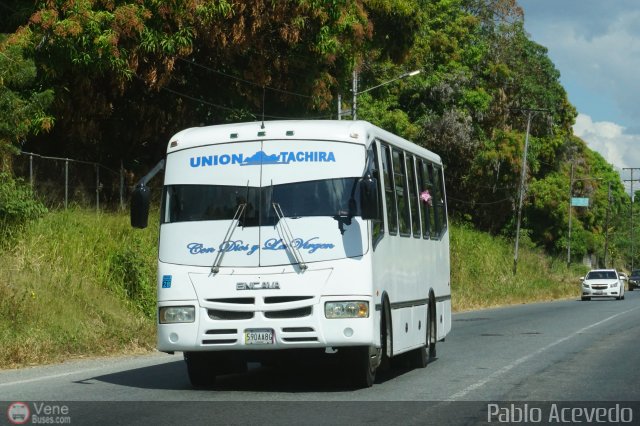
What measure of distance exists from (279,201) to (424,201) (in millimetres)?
4361

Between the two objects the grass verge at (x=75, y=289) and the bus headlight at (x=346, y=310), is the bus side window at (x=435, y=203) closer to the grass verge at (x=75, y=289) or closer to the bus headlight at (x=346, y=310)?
the grass verge at (x=75, y=289)

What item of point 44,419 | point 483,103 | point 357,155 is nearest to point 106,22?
point 357,155

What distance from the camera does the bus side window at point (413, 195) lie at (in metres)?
16.3

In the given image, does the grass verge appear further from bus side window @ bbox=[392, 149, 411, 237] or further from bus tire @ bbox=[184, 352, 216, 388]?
bus side window @ bbox=[392, 149, 411, 237]

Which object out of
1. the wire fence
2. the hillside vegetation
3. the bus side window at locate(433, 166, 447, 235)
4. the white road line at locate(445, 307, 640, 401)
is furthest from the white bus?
the wire fence

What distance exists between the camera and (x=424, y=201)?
687 inches

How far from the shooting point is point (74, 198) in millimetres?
27453

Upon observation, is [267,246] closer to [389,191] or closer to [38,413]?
[389,191]

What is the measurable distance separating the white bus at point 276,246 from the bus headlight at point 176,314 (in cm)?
1

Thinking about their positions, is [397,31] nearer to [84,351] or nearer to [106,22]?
[106,22]

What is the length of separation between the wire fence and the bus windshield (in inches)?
437

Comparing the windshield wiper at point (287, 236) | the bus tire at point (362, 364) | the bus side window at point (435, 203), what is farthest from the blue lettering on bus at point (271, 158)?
the bus side window at point (435, 203)

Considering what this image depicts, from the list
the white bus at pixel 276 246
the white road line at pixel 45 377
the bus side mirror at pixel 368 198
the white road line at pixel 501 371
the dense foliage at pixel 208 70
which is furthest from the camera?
the dense foliage at pixel 208 70

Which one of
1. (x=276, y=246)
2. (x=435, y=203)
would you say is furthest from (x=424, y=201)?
(x=276, y=246)
